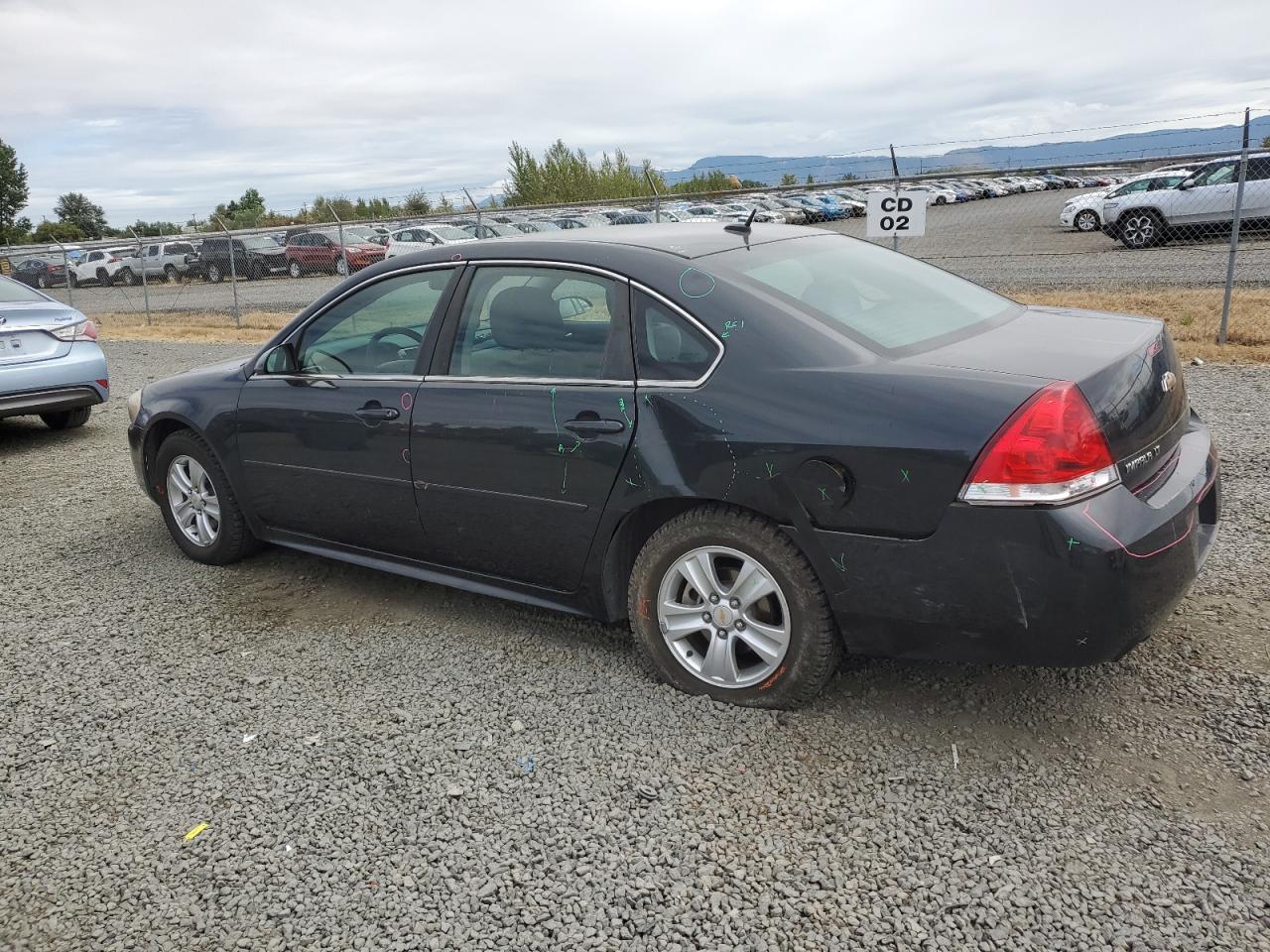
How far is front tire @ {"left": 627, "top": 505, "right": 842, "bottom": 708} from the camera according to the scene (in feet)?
10.3

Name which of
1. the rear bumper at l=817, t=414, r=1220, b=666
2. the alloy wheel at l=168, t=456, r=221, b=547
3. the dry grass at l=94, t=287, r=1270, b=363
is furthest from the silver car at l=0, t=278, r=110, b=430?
the rear bumper at l=817, t=414, r=1220, b=666

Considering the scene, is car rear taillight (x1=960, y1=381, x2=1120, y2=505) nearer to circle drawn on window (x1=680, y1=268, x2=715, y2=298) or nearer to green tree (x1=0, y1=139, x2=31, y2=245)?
circle drawn on window (x1=680, y1=268, x2=715, y2=298)

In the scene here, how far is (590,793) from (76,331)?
740 centimetres

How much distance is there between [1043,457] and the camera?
8.96 feet

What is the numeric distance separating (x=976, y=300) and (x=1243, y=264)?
50.8 ft

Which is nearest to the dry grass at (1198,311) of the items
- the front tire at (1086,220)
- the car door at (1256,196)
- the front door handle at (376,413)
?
the car door at (1256,196)

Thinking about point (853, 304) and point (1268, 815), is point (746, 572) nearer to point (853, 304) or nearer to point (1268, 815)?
point (853, 304)

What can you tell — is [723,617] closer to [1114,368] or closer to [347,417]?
[1114,368]

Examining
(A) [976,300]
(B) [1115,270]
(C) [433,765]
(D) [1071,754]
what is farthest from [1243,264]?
(C) [433,765]

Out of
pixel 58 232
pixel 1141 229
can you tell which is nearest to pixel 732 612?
pixel 1141 229

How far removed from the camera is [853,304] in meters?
3.49

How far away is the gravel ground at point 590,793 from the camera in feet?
8.13

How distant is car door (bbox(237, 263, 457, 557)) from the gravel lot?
438 inches

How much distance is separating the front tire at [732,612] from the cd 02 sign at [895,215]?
23.5 feet
